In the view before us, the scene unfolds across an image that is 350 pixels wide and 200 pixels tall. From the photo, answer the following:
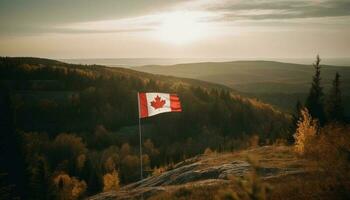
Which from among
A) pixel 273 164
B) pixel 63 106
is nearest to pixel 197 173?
pixel 273 164

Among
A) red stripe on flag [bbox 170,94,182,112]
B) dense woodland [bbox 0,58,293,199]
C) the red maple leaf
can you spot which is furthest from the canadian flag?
dense woodland [bbox 0,58,293,199]

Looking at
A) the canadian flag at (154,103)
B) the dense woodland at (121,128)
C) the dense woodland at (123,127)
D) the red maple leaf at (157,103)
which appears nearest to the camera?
the canadian flag at (154,103)

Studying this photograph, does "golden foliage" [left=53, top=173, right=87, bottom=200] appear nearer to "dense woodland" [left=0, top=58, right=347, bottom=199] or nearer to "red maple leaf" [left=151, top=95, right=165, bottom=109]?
"dense woodland" [left=0, top=58, right=347, bottom=199]

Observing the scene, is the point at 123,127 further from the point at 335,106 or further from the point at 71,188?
the point at 335,106

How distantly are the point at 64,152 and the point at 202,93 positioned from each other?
83.3 meters

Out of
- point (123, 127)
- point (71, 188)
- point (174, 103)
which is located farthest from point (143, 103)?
point (123, 127)

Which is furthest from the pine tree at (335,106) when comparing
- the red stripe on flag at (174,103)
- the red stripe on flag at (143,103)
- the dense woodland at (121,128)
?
the red stripe on flag at (143,103)

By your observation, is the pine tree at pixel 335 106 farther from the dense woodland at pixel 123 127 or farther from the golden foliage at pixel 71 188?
the golden foliage at pixel 71 188

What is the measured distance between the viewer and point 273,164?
28.5 metres

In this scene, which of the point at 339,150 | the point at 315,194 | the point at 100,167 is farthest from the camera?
the point at 100,167

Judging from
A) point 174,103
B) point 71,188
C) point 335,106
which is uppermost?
point 174,103

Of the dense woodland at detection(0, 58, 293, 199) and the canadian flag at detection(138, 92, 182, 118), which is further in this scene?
the dense woodland at detection(0, 58, 293, 199)

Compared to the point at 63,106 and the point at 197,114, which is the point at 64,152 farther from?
the point at 197,114

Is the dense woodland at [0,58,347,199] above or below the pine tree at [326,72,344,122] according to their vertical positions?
below
